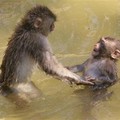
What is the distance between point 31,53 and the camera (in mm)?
6395

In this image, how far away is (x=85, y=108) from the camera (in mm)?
6816

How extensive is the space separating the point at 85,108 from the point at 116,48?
1070 millimetres

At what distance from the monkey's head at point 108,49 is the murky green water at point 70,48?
0.51m

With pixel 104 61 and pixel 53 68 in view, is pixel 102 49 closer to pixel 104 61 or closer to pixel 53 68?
pixel 104 61

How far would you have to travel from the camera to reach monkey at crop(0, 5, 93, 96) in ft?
20.8

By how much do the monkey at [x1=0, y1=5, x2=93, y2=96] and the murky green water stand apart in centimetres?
45

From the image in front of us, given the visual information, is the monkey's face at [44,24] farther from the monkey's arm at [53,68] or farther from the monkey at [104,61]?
the monkey at [104,61]

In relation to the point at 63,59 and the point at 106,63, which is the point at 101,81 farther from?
the point at 63,59

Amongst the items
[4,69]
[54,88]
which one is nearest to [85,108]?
[54,88]

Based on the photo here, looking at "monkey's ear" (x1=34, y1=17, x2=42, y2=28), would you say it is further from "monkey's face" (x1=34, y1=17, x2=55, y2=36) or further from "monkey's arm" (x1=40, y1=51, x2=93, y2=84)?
"monkey's arm" (x1=40, y1=51, x2=93, y2=84)

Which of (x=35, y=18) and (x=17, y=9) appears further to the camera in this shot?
(x=17, y=9)

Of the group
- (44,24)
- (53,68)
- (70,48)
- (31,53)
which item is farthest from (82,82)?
(70,48)

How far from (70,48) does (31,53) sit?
7.79 feet

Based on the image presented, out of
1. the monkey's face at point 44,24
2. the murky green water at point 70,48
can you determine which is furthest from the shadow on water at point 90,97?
the monkey's face at point 44,24
